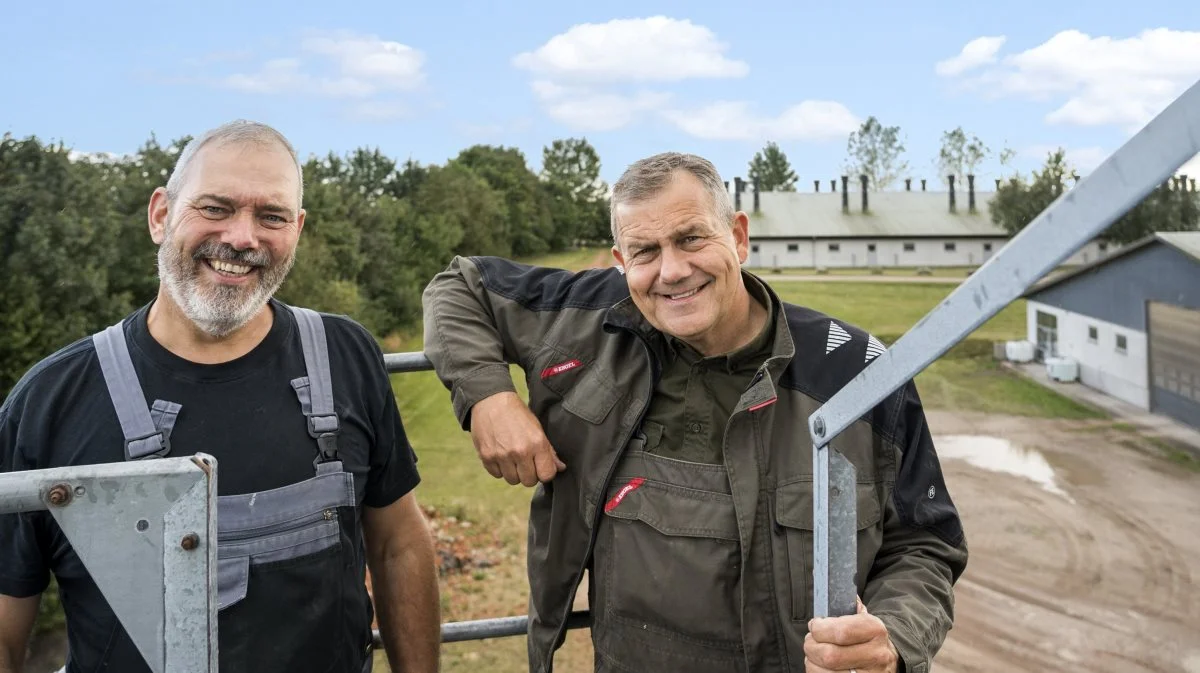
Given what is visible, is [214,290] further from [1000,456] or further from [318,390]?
[1000,456]

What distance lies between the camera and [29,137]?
23703 mm

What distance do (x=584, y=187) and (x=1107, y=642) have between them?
77135 mm

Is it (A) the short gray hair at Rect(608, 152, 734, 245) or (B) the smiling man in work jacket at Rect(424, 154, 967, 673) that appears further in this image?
(A) the short gray hair at Rect(608, 152, 734, 245)

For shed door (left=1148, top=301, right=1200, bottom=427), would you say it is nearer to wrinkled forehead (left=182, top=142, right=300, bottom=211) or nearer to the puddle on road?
the puddle on road

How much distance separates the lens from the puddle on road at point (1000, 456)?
21.2m

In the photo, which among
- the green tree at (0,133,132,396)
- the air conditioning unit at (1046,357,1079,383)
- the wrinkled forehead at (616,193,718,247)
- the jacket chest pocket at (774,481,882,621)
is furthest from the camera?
the air conditioning unit at (1046,357,1079,383)

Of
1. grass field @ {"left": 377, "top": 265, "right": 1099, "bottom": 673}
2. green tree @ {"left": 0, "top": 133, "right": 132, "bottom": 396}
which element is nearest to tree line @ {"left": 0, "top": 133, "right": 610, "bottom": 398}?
green tree @ {"left": 0, "top": 133, "right": 132, "bottom": 396}

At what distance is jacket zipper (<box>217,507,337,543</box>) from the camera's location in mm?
1984

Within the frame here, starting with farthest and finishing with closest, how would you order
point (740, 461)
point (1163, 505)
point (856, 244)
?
point (856, 244) < point (1163, 505) < point (740, 461)

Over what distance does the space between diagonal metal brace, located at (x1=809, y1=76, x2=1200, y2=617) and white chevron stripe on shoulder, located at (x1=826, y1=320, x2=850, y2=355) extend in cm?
97

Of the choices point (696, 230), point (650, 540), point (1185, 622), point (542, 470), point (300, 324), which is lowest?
point (1185, 622)

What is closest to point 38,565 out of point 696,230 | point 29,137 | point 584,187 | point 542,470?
point 542,470

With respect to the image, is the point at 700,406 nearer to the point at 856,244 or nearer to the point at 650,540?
the point at 650,540

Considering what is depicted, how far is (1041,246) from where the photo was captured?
0.96 metres
